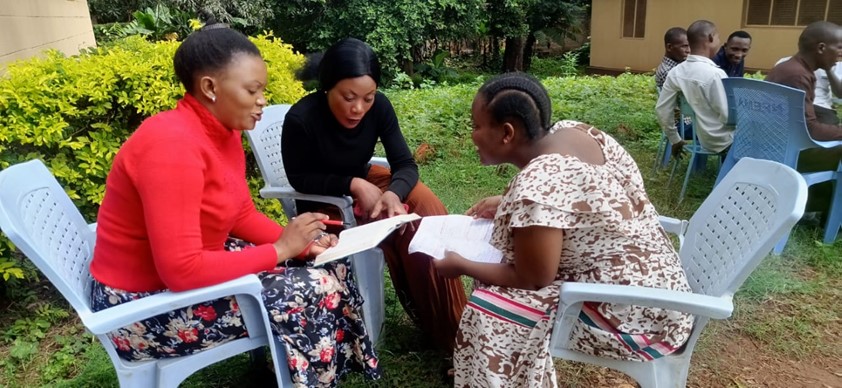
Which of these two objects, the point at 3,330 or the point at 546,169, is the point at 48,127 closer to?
the point at 3,330

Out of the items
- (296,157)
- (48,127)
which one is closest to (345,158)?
(296,157)

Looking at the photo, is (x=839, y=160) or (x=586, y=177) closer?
(x=586, y=177)

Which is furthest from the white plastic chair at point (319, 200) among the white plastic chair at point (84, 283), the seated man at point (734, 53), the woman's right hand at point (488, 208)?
the seated man at point (734, 53)

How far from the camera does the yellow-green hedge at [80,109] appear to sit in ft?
9.32

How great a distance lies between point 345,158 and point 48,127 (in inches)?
62.3

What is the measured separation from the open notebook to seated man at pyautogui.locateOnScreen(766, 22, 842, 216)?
288 centimetres

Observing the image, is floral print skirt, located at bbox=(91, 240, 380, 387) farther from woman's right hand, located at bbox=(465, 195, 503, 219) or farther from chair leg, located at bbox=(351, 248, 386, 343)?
woman's right hand, located at bbox=(465, 195, 503, 219)

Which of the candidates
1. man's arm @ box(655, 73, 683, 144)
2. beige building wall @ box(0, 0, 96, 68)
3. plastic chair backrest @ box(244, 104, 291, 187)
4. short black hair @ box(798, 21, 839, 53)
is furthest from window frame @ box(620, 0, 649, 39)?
plastic chair backrest @ box(244, 104, 291, 187)

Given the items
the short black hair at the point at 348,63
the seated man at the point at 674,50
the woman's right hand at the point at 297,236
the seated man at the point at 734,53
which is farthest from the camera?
the seated man at the point at 674,50

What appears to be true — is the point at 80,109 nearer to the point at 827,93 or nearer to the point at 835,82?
the point at 835,82

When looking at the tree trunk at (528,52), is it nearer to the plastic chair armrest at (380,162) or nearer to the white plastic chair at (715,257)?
the plastic chair armrest at (380,162)

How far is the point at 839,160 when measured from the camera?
3.49 meters

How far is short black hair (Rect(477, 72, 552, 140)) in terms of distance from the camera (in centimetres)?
172

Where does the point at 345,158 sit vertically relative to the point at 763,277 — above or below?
above
